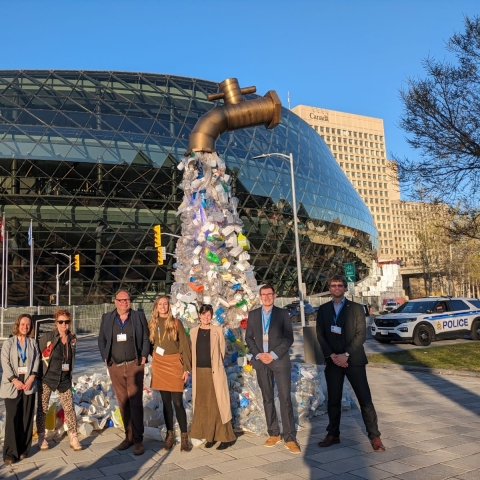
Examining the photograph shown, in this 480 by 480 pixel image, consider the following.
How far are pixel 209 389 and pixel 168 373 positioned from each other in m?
0.51

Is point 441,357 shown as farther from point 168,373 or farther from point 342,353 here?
point 168,373

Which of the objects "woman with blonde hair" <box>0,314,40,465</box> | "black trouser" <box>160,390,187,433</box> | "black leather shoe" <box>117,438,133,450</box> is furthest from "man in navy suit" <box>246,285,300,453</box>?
"woman with blonde hair" <box>0,314,40,465</box>

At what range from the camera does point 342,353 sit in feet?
18.0

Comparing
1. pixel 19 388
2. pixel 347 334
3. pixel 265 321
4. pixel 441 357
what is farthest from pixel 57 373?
pixel 441 357

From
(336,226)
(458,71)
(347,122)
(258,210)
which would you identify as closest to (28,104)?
(258,210)

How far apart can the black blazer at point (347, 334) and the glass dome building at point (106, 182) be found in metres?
29.0

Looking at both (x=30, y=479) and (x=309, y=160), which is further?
(x=309, y=160)

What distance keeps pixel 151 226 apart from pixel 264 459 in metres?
29.8

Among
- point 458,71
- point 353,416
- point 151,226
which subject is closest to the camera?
point 353,416

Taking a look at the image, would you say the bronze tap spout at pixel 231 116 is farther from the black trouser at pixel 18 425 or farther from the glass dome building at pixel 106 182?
the glass dome building at pixel 106 182

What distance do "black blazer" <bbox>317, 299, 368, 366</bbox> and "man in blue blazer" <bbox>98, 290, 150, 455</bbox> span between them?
2097mm

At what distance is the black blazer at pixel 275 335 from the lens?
18.5 ft

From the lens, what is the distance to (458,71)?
40.9ft

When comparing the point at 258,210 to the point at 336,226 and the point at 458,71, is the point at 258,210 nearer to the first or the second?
the point at 336,226
